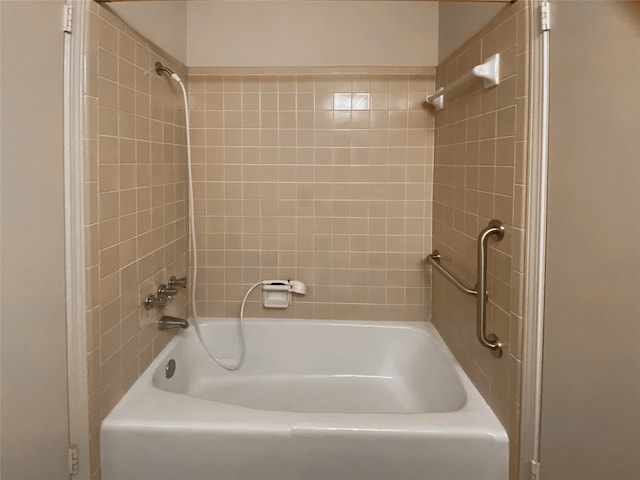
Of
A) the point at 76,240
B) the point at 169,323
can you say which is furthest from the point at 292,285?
the point at 76,240

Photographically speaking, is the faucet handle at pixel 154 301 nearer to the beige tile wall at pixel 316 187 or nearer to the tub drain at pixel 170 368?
the tub drain at pixel 170 368

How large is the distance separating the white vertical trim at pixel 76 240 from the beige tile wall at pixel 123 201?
0.9 inches

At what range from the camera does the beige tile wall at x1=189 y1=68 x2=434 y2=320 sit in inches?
105

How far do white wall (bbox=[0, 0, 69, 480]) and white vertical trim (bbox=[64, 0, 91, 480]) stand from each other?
0.02 m

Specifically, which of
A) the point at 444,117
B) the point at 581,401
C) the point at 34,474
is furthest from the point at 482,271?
the point at 34,474

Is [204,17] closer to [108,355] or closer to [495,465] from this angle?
[108,355]

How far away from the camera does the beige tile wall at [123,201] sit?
1.59m

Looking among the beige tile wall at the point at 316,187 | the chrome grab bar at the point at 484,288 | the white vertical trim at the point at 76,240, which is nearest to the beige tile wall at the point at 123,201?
the white vertical trim at the point at 76,240

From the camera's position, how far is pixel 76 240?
1.53 meters


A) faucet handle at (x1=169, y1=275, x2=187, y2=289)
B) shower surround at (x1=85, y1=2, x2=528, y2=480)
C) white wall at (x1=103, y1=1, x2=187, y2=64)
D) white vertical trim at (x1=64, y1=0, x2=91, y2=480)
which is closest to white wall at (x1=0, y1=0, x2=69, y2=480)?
white vertical trim at (x1=64, y1=0, x2=91, y2=480)

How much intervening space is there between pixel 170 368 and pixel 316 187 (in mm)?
1145

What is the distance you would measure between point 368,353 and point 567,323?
1.50 meters

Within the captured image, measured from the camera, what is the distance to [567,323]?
134 cm

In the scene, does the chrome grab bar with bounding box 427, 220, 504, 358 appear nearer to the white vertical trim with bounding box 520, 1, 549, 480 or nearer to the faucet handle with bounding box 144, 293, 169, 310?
the white vertical trim with bounding box 520, 1, 549, 480
